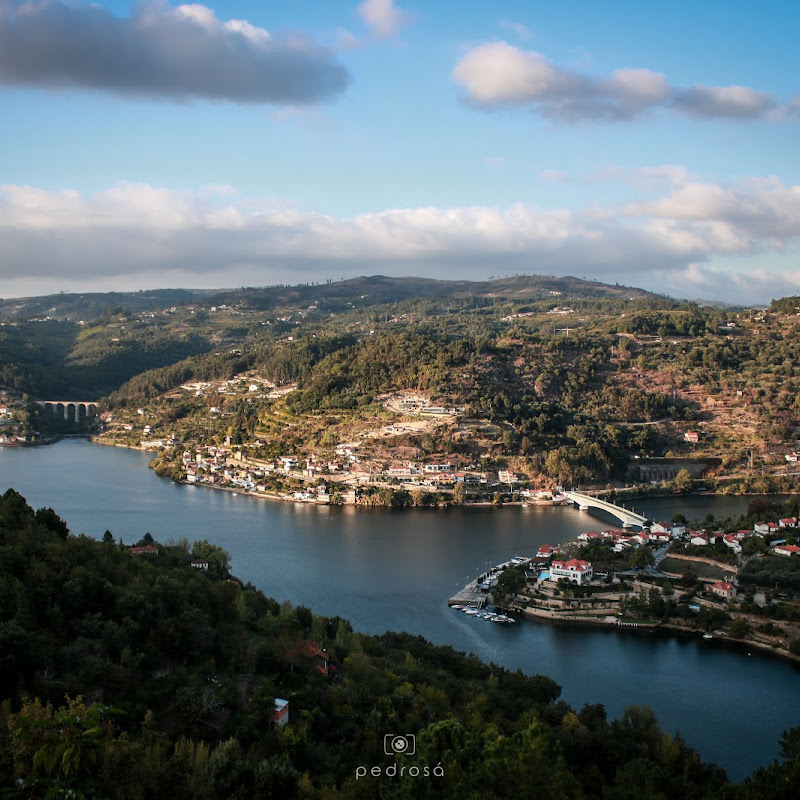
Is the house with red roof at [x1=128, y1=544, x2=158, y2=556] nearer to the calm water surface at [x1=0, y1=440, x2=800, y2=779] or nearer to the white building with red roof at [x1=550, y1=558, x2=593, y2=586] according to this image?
the calm water surface at [x1=0, y1=440, x2=800, y2=779]

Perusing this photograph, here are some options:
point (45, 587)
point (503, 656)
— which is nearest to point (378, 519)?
point (503, 656)

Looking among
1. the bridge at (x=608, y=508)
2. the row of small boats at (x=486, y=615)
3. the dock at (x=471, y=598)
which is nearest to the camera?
the row of small boats at (x=486, y=615)

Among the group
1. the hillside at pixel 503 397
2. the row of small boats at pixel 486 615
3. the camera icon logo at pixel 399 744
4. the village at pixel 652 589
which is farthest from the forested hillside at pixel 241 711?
the hillside at pixel 503 397

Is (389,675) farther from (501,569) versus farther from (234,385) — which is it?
(234,385)

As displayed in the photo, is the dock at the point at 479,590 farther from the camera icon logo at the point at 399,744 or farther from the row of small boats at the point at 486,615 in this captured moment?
the camera icon logo at the point at 399,744

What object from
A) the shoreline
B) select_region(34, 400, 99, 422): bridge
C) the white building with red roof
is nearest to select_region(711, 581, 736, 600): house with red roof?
the shoreline

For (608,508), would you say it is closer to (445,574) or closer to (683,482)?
(683,482)

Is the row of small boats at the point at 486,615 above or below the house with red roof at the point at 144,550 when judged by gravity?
below
